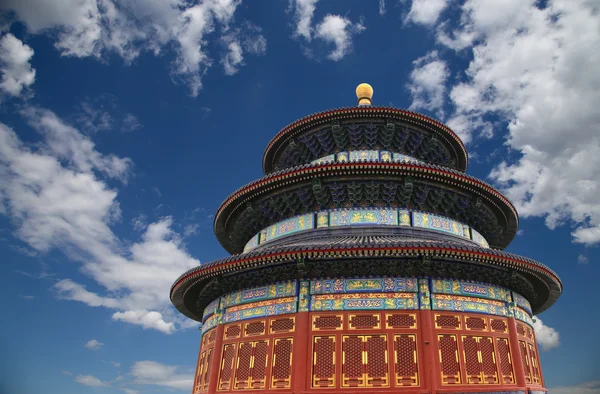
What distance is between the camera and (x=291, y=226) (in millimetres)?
17406

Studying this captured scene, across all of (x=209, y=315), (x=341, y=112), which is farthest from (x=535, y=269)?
(x=209, y=315)

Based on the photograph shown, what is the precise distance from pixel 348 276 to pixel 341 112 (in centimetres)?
874

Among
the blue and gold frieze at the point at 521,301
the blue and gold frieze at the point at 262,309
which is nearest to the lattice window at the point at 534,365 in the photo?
the blue and gold frieze at the point at 521,301

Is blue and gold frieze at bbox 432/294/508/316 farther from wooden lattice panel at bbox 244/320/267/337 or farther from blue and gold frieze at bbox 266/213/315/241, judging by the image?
wooden lattice panel at bbox 244/320/267/337

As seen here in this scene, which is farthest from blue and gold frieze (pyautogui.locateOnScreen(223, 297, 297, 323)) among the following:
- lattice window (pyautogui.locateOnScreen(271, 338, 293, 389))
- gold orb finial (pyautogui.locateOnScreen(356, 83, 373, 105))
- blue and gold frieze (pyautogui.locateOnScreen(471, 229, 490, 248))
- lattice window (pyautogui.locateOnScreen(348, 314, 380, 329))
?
gold orb finial (pyautogui.locateOnScreen(356, 83, 373, 105))

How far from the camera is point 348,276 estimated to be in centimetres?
1398

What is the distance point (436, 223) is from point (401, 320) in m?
5.15

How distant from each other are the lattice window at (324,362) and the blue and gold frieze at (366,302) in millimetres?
995

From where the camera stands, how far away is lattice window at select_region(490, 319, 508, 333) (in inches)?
554

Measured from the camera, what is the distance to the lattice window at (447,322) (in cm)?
1336

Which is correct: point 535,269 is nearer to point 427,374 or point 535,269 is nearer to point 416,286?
point 416,286

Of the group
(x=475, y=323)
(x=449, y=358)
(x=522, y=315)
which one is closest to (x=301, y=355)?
(x=449, y=358)

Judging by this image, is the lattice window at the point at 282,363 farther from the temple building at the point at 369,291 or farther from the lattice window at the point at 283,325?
the lattice window at the point at 283,325

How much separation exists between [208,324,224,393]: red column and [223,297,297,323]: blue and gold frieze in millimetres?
488
